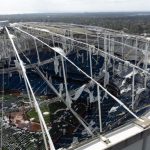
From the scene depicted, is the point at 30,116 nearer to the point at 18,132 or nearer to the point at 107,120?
the point at 18,132

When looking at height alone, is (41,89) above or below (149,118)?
below

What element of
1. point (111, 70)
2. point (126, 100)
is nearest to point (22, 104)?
point (126, 100)

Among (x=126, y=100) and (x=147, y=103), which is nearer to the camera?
(x=147, y=103)

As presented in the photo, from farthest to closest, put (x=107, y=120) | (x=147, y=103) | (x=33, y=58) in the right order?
(x=33, y=58) < (x=147, y=103) < (x=107, y=120)

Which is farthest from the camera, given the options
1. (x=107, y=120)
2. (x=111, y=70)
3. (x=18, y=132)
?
(x=111, y=70)

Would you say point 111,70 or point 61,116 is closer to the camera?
point 61,116

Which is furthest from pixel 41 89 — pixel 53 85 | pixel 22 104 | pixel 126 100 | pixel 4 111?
pixel 126 100

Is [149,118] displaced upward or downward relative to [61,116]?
upward

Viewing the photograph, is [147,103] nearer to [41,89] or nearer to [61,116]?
[61,116]

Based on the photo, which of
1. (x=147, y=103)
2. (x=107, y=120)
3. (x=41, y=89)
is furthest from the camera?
(x=41, y=89)
